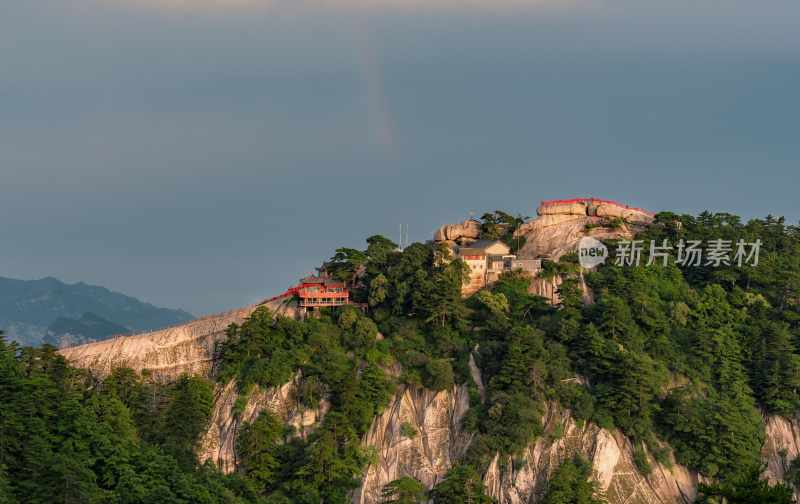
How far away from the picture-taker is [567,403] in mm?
71688

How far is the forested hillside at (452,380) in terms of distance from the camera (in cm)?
6625

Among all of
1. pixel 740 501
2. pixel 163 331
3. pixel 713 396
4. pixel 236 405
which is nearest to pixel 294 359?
pixel 236 405

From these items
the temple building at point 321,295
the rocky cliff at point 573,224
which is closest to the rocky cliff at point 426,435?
the temple building at point 321,295

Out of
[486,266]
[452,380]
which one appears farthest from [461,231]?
[452,380]

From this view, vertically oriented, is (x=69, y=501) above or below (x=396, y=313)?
below

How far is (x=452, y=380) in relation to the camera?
243 feet

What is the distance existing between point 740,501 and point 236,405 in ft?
117

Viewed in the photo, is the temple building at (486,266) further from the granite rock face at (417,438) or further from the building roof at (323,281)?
the granite rock face at (417,438)

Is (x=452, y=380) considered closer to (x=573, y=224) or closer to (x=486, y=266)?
(x=486, y=266)

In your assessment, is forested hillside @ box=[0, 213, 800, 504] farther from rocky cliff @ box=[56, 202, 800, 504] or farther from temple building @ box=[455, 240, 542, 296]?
temple building @ box=[455, 240, 542, 296]

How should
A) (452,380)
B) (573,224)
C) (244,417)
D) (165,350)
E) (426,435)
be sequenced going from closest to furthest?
(426,435) → (452,380) → (244,417) → (165,350) → (573,224)

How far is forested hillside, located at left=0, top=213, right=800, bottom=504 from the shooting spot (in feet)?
217

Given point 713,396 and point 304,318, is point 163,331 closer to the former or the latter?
point 304,318

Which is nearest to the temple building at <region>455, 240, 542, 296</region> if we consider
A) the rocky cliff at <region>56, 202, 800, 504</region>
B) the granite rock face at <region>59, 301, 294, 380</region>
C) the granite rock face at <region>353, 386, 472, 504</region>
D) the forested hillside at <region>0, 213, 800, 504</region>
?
the forested hillside at <region>0, 213, 800, 504</region>
